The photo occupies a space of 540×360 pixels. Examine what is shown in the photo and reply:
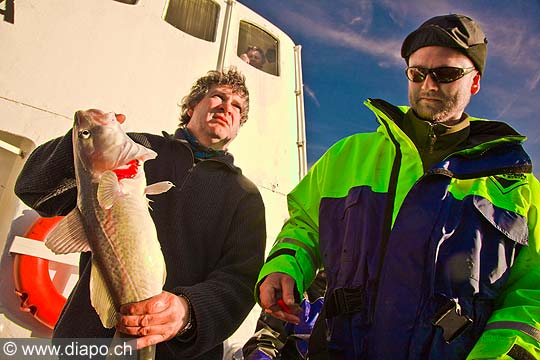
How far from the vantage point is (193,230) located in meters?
2.27

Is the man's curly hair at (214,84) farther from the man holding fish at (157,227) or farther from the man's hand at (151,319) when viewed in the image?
the man's hand at (151,319)

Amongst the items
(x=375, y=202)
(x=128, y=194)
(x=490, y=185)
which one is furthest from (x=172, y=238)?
(x=490, y=185)

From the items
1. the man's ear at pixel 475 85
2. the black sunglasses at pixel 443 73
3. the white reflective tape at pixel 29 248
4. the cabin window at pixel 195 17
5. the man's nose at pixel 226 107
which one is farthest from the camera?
the cabin window at pixel 195 17

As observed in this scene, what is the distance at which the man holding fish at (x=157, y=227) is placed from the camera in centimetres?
173

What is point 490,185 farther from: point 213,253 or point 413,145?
point 213,253

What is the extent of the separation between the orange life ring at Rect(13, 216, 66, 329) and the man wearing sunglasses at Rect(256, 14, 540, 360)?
2690 millimetres

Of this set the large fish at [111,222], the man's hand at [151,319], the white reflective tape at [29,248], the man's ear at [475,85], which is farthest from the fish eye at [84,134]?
the white reflective tape at [29,248]

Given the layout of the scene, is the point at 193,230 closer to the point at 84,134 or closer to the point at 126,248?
the point at 126,248

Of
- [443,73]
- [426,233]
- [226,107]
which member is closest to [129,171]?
[226,107]

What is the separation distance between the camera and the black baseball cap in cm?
208

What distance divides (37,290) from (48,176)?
223cm

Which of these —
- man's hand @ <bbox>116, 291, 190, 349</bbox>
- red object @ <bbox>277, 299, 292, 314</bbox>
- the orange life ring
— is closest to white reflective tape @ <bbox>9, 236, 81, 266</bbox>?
the orange life ring

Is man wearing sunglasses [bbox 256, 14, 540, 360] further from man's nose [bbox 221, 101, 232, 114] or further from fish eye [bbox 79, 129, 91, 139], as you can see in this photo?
fish eye [bbox 79, 129, 91, 139]

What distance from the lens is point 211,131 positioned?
2617mm
